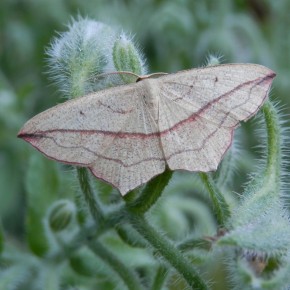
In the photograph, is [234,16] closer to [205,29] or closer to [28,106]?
[205,29]

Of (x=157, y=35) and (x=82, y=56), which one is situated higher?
(x=82, y=56)

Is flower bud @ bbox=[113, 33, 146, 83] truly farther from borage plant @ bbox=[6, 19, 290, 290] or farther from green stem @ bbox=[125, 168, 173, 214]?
green stem @ bbox=[125, 168, 173, 214]

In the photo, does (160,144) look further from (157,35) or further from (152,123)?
(157,35)

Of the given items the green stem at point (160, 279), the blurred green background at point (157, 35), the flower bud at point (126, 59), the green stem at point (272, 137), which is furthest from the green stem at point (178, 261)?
the blurred green background at point (157, 35)

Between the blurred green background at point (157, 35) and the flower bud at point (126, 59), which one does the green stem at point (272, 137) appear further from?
the blurred green background at point (157, 35)

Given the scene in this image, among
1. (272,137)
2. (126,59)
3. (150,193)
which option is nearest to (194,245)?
(150,193)

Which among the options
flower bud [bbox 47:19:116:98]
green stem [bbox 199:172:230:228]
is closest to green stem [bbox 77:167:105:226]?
flower bud [bbox 47:19:116:98]

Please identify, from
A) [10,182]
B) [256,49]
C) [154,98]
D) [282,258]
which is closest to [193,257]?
[282,258]
